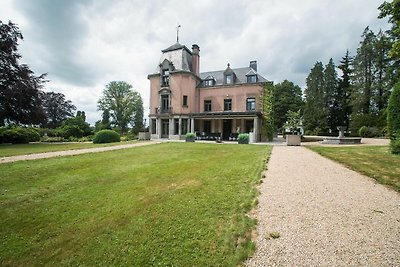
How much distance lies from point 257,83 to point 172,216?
24.6 m

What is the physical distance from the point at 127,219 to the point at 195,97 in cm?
2613

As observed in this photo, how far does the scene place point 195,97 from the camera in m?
28.8

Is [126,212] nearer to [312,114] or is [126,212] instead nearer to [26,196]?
[26,196]

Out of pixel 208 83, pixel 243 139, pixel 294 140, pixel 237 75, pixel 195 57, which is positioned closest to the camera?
pixel 294 140

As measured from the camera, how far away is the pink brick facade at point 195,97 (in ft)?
86.1

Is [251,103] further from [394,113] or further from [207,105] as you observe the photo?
[394,113]

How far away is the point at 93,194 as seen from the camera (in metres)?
4.79

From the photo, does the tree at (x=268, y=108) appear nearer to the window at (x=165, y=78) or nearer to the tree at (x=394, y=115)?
the window at (x=165, y=78)

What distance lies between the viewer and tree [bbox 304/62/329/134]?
41463mm

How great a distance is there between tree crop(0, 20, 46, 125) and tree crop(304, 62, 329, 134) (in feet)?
149

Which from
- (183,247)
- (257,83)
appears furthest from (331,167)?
(257,83)

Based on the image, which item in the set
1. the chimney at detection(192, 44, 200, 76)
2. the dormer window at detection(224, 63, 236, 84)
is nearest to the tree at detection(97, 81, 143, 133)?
the chimney at detection(192, 44, 200, 76)

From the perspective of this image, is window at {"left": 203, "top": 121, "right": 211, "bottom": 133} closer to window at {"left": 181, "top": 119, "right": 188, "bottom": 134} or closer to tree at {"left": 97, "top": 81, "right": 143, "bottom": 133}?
window at {"left": 181, "top": 119, "right": 188, "bottom": 134}

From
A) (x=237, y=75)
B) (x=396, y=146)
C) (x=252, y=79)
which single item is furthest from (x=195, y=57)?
(x=396, y=146)
